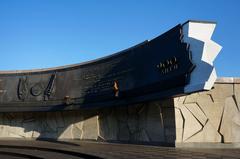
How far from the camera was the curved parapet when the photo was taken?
11156mm

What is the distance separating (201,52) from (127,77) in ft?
18.8

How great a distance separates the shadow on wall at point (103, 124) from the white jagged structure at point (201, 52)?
3.36 metres

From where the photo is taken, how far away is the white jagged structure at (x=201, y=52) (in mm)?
10211

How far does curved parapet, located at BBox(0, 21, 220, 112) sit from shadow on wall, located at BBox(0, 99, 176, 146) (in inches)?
44.6

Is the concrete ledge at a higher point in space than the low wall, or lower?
lower

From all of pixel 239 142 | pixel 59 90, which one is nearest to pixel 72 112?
pixel 59 90

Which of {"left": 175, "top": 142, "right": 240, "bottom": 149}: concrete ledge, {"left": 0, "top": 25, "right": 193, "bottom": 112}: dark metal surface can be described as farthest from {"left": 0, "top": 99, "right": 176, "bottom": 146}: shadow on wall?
{"left": 0, "top": 25, "right": 193, "bottom": 112}: dark metal surface

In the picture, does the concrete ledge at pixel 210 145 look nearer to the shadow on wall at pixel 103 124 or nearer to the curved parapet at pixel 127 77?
the shadow on wall at pixel 103 124

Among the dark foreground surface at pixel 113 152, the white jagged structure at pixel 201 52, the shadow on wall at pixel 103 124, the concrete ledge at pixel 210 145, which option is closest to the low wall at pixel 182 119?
the shadow on wall at pixel 103 124

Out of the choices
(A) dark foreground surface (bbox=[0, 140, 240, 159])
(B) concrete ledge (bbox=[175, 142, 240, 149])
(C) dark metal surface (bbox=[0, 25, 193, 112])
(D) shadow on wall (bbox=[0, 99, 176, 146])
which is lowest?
(A) dark foreground surface (bbox=[0, 140, 240, 159])

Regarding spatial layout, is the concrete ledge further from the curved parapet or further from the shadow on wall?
the curved parapet

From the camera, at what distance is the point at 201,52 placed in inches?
422

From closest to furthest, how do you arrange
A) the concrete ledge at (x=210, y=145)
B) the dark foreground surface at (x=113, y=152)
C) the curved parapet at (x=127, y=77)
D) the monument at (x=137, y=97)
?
the dark foreground surface at (x=113, y=152) → the curved parapet at (x=127, y=77) → the monument at (x=137, y=97) → the concrete ledge at (x=210, y=145)

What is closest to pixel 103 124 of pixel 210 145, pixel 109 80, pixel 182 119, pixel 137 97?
pixel 109 80
